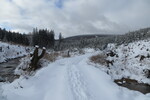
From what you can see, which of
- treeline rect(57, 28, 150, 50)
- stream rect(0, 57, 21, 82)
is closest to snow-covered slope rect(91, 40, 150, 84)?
stream rect(0, 57, 21, 82)

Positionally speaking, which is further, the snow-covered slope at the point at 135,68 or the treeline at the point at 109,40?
the treeline at the point at 109,40

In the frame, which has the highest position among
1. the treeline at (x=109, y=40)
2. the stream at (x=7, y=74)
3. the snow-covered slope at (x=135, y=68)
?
the treeline at (x=109, y=40)

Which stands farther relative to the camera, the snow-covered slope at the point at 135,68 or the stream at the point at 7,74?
the snow-covered slope at the point at 135,68

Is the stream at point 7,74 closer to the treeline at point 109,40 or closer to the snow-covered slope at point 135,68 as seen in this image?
the snow-covered slope at point 135,68

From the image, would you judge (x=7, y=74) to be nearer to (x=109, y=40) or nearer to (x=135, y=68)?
(x=135, y=68)

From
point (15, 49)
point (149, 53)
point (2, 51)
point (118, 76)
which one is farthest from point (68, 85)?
point (15, 49)

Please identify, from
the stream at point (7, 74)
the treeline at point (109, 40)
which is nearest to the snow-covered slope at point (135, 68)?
the stream at point (7, 74)

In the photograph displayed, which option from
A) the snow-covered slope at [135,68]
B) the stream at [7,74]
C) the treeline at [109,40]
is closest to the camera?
the stream at [7,74]

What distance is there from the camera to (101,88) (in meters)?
7.85

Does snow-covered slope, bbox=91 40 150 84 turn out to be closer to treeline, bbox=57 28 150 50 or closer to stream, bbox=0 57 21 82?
stream, bbox=0 57 21 82

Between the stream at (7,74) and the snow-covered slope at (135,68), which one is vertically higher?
the snow-covered slope at (135,68)

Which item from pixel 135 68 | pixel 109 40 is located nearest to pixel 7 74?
pixel 135 68

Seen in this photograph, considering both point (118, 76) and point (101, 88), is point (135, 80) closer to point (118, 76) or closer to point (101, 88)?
point (118, 76)

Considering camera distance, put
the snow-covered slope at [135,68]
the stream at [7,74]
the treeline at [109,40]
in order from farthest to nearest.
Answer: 1. the treeline at [109,40]
2. the snow-covered slope at [135,68]
3. the stream at [7,74]
